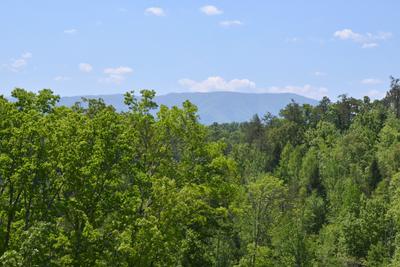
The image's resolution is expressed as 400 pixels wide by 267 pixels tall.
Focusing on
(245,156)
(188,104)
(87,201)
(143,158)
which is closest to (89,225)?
(87,201)

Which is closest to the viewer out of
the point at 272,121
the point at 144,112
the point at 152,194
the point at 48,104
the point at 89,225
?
the point at 89,225

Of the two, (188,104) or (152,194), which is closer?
(152,194)

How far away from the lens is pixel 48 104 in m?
17.9

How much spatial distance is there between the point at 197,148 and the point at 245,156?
8713 cm

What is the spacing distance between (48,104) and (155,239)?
5817 millimetres

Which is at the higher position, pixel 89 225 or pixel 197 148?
pixel 197 148

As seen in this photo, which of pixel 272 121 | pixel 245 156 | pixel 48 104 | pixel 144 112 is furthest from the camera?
pixel 272 121

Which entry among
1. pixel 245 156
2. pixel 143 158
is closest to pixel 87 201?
pixel 143 158

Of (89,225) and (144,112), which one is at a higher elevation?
(144,112)

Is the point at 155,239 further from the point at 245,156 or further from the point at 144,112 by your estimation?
the point at 245,156

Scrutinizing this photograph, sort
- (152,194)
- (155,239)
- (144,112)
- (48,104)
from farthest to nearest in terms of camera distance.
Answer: (144,112) < (152,194) < (48,104) < (155,239)

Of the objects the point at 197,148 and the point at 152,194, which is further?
the point at 197,148

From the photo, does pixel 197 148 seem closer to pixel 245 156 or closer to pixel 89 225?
pixel 89 225

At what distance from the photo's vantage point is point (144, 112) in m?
21.5
